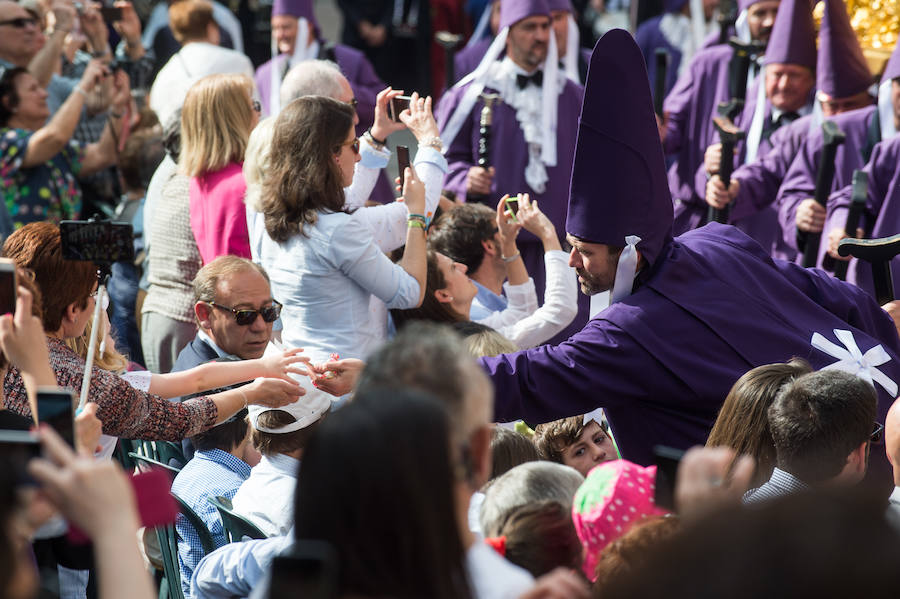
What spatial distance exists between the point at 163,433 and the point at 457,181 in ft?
11.2

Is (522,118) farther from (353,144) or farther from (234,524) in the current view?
(234,524)

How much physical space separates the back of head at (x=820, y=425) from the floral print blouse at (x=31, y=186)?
365 centimetres

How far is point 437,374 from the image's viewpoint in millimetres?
1782

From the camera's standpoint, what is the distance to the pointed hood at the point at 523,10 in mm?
6301

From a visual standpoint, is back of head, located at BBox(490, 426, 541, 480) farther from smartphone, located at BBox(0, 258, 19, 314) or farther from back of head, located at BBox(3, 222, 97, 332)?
smartphone, located at BBox(0, 258, 19, 314)

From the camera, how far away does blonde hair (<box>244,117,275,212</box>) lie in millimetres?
3936

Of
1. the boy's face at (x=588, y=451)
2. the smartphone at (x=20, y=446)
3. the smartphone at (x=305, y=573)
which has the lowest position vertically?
the boy's face at (x=588, y=451)

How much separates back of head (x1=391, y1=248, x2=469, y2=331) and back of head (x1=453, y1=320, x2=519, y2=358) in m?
0.27

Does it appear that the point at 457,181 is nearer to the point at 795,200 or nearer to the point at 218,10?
the point at 795,200

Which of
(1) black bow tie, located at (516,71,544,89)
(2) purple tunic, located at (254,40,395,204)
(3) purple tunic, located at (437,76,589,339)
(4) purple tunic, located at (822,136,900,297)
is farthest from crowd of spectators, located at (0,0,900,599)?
(4) purple tunic, located at (822,136,900,297)

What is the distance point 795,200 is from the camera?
582 centimetres

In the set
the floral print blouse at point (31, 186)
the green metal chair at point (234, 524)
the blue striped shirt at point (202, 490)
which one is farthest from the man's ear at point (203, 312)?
the floral print blouse at point (31, 186)

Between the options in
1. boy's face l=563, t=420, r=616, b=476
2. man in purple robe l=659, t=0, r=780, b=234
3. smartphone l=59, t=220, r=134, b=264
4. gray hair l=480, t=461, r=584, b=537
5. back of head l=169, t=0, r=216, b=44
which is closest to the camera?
gray hair l=480, t=461, r=584, b=537

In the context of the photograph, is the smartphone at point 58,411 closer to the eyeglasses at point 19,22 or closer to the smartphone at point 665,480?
the smartphone at point 665,480
